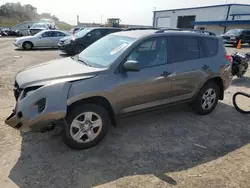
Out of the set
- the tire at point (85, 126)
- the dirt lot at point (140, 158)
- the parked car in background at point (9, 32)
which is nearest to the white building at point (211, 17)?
the parked car in background at point (9, 32)

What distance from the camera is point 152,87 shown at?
3.96m

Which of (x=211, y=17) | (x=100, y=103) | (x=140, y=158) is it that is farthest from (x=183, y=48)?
(x=211, y=17)

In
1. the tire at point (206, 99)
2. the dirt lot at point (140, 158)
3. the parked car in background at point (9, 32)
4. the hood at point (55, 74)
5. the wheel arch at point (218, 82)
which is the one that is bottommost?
the parked car in background at point (9, 32)

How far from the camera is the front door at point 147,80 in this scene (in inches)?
145

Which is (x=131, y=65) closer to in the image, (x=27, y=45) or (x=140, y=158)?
(x=140, y=158)

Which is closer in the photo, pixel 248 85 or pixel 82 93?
pixel 82 93

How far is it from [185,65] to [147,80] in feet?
3.22

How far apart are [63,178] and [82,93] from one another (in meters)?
1.12

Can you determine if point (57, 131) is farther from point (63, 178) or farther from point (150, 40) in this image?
point (150, 40)

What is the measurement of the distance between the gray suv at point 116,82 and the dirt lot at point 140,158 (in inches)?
14.2

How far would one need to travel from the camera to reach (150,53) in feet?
13.2

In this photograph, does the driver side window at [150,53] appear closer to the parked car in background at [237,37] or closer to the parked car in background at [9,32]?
the parked car in background at [237,37]

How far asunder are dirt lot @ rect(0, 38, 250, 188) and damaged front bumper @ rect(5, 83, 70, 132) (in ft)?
1.76

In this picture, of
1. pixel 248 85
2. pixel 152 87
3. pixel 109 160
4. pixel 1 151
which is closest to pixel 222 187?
pixel 109 160
